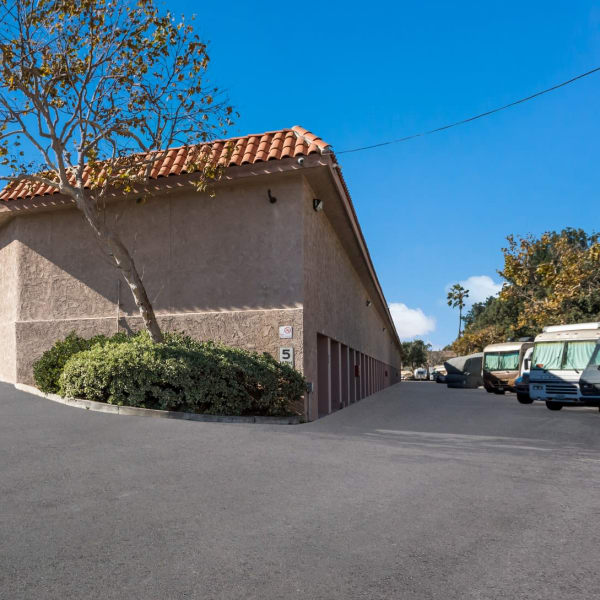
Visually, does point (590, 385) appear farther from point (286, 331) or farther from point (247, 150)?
point (247, 150)

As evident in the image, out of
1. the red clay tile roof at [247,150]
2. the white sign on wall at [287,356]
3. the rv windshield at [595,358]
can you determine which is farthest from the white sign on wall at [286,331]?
the rv windshield at [595,358]

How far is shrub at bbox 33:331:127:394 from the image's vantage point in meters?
14.3

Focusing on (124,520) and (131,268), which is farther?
(131,268)

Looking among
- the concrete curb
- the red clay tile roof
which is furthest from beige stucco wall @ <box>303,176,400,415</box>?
the concrete curb

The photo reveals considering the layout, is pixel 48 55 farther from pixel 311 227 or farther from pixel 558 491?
pixel 558 491

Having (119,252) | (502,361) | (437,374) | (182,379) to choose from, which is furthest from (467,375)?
(182,379)

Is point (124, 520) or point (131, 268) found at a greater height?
point (131, 268)

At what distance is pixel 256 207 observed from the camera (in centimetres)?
1539

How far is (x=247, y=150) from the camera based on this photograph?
15273 millimetres

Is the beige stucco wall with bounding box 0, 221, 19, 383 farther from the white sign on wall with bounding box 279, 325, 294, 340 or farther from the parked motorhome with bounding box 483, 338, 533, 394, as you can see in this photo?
the parked motorhome with bounding box 483, 338, 533, 394

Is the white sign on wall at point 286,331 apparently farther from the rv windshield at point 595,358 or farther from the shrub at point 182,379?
the rv windshield at point 595,358

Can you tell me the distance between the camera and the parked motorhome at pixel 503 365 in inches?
1371

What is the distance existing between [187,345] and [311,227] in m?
4.41

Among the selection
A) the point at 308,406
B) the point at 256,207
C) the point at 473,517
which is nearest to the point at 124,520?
the point at 473,517
